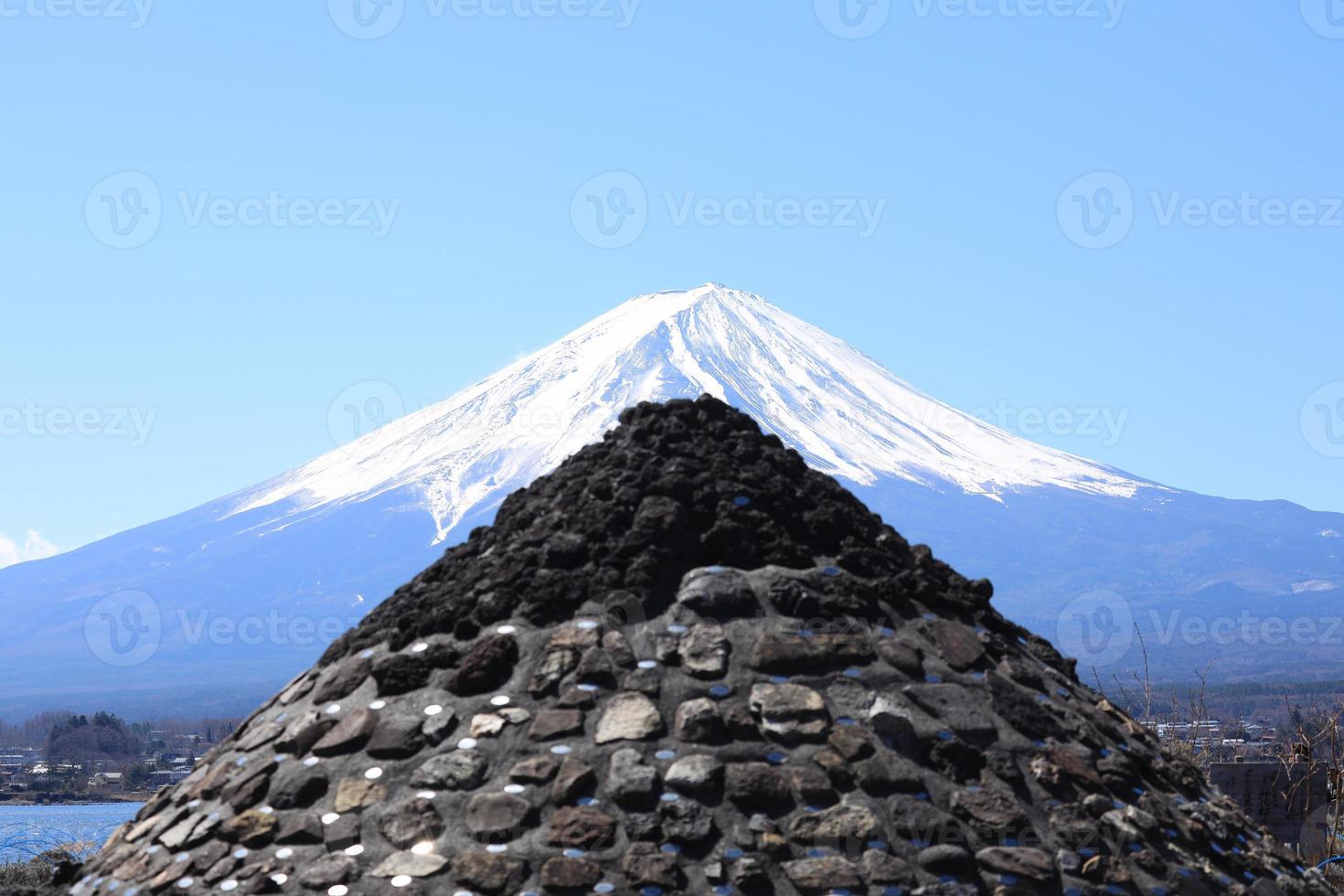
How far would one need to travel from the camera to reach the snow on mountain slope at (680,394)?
518 feet

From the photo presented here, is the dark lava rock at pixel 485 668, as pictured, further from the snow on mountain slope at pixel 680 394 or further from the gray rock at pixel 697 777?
the snow on mountain slope at pixel 680 394

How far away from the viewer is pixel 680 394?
155 m

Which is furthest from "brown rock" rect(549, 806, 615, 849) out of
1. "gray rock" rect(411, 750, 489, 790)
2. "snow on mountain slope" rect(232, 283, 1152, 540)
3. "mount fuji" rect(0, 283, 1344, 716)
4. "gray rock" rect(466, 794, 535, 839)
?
"snow on mountain slope" rect(232, 283, 1152, 540)

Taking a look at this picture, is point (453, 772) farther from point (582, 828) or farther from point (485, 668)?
point (582, 828)

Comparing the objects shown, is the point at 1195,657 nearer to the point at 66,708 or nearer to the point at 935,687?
the point at 66,708

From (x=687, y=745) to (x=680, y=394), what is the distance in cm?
14901

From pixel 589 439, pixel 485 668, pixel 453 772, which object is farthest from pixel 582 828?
pixel 589 439

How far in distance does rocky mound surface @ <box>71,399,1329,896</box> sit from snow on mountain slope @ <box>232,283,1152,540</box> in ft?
457

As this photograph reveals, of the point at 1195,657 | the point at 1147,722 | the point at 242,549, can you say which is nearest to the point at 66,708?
the point at 242,549

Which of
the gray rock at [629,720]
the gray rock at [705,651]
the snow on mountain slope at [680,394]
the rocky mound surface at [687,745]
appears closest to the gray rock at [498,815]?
the rocky mound surface at [687,745]

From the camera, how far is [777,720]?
241 inches

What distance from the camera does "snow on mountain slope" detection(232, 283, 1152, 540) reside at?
15800 centimetres

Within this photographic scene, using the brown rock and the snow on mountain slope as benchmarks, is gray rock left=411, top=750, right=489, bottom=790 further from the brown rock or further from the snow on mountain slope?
the snow on mountain slope

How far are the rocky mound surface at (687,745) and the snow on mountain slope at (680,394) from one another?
139 m
